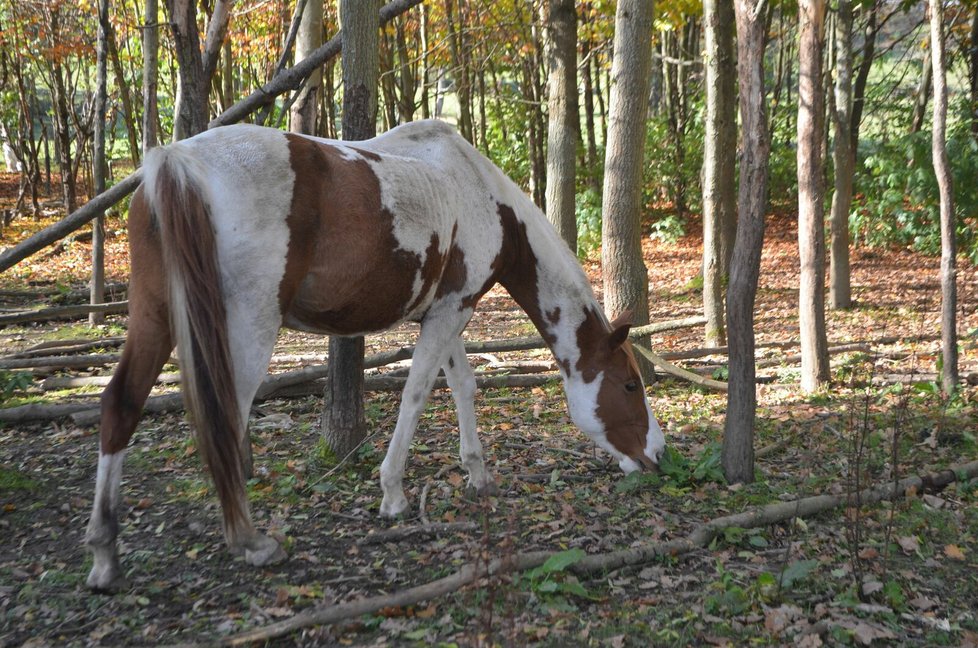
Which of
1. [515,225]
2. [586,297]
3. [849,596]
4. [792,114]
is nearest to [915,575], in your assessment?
[849,596]

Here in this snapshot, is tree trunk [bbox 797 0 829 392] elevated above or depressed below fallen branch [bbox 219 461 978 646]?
above

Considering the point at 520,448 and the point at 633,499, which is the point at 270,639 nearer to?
the point at 633,499

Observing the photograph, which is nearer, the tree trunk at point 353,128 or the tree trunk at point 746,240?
the tree trunk at point 746,240

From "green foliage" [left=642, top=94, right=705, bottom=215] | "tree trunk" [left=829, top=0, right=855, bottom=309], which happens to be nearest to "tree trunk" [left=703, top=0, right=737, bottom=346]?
"tree trunk" [left=829, top=0, right=855, bottom=309]

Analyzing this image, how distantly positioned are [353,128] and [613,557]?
3.34m

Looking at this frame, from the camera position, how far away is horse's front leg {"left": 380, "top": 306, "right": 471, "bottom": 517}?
5.10 meters

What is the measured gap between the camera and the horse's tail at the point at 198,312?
3771mm

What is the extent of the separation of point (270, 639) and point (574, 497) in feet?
7.93

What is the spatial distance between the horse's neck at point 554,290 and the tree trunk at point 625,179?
240 centimetres

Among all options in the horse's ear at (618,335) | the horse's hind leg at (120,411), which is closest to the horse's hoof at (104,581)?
the horse's hind leg at (120,411)

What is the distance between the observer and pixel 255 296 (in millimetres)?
4121

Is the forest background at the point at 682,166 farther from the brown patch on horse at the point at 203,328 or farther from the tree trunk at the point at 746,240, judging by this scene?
the brown patch on horse at the point at 203,328

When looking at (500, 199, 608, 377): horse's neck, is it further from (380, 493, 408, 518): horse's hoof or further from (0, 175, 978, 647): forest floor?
(380, 493, 408, 518): horse's hoof

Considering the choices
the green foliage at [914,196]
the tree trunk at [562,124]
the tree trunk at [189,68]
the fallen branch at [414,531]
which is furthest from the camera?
the green foliage at [914,196]
